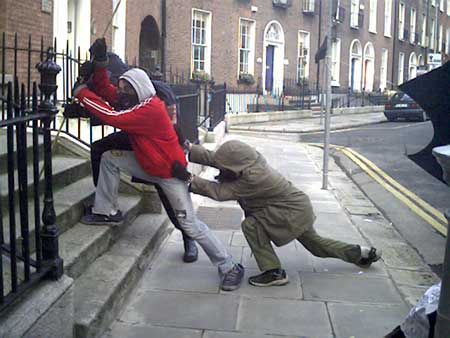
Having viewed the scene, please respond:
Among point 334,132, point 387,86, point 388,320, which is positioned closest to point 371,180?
point 388,320

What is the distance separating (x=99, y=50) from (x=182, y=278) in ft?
6.49

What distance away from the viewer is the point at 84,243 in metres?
4.43

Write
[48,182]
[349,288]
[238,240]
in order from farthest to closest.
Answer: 1. [238,240]
2. [349,288]
3. [48,182]

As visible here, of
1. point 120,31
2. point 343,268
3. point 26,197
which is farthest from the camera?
point 120,31

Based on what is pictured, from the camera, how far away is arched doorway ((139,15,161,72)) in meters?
20.0

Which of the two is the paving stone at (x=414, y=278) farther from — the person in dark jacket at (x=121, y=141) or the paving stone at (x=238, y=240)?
the person in dark jacket at (x=121, y=141)

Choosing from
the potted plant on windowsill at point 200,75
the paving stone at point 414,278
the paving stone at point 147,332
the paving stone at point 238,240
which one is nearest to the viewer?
the paving stone at point 147,332

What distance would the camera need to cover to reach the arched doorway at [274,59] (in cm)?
2742

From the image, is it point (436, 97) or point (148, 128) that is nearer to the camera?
point (148, 128)

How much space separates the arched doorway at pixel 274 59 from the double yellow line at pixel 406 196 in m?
14.9

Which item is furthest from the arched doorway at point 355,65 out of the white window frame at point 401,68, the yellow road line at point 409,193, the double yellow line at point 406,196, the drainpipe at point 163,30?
the yellow road line at point 409,193

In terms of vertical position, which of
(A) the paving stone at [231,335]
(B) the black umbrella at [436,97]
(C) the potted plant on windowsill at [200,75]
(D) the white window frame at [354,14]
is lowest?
(A) the paving stone at [231,335]

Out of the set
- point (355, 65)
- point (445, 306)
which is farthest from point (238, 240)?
point (355, 65)

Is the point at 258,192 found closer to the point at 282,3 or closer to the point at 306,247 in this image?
the point at 306,247
